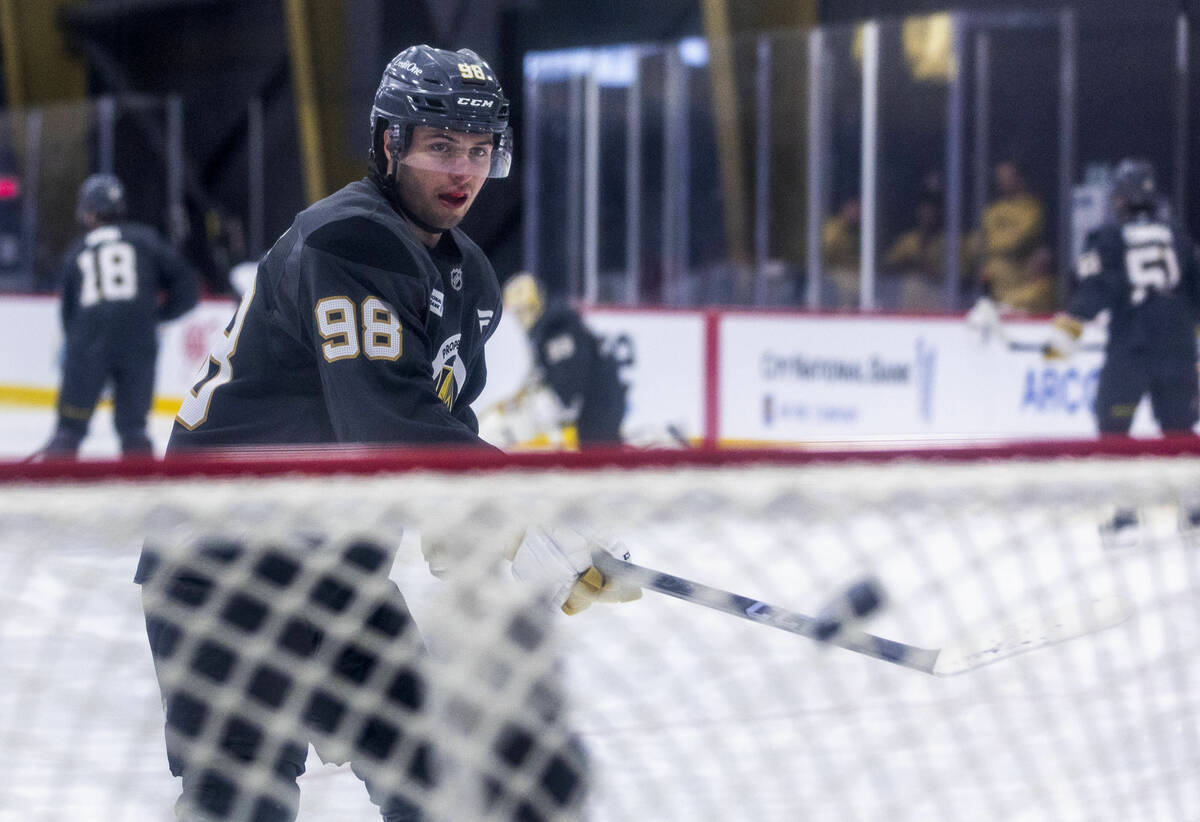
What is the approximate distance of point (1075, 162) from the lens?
7.36 metres

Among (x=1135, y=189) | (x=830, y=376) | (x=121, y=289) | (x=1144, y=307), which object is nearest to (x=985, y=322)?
(x=830, y=376)

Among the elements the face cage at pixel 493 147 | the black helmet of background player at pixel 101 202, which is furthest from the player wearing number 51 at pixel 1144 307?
the face cage at pixel 493 147

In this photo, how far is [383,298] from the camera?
1439 mm

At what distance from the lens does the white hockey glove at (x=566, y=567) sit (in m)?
1.18

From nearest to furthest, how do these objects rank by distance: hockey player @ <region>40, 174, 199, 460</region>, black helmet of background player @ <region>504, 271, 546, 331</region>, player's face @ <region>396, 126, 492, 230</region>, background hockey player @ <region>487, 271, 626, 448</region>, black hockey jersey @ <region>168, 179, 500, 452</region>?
black hockey jersey @ <region>168, 179, 500, 452</region>, player's face @ <region>396, 126, 492, 230</region>, hockey player @ <region>40, 174, 199, 460</region>, background hockey player @ <region>487, 271, 626, 448</region>, black helmet of background player @ <region>504, 271, 546, 331</region>

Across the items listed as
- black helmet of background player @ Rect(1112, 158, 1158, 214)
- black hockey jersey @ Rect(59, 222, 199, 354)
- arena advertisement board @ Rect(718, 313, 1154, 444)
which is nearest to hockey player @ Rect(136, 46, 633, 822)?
black helmet of background player @ Rect(1112, 158, 1158, 214)

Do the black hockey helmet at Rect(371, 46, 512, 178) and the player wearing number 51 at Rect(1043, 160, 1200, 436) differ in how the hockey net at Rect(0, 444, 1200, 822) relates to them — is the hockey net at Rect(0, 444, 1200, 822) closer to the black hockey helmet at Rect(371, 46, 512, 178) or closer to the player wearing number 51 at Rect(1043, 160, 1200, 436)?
the black hockey helmet at Rect(371, 46, 512, 178)

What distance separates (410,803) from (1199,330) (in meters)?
4.64

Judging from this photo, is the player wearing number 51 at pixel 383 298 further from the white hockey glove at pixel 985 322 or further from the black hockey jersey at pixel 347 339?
the white hockey glove at pixel 985 322

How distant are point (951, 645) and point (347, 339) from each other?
0.61 meters

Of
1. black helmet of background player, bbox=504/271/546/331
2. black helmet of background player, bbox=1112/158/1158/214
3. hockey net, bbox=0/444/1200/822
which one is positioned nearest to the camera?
hockey net, bbox=0/444/1200/822

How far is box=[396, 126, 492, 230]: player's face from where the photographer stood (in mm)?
1575

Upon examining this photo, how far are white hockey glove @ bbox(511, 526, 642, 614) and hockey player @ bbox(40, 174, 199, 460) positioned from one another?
417cm

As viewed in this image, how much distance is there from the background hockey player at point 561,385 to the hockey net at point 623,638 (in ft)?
12.5
